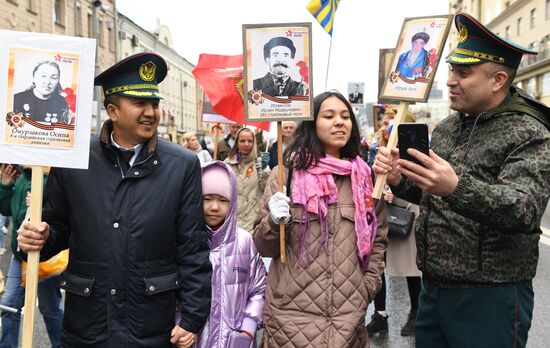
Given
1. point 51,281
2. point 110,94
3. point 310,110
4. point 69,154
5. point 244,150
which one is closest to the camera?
point 69,154

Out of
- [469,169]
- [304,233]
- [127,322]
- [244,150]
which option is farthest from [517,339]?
[244,150]

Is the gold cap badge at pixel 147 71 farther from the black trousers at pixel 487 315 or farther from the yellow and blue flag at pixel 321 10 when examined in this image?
the yellow and blue flag at pixel 321 10

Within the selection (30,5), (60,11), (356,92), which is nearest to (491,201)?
(356,92)

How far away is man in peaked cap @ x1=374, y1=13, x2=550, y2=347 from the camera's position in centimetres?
233

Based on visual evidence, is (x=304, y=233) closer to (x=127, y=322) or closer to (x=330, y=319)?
(x=330, y=319)

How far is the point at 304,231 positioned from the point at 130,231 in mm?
934

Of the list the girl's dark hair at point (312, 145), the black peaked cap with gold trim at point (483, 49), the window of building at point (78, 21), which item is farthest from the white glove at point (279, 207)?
the window of building at point (78, 21)

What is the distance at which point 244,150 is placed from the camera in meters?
6.29

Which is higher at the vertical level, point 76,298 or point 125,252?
point 125,252

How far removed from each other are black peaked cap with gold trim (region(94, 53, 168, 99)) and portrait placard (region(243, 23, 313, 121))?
1.91ft

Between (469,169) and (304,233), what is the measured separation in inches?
36.5

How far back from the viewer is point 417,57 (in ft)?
9.81

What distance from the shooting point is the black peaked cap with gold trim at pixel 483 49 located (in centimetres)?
246

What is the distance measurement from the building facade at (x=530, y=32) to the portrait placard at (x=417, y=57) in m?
37.5
